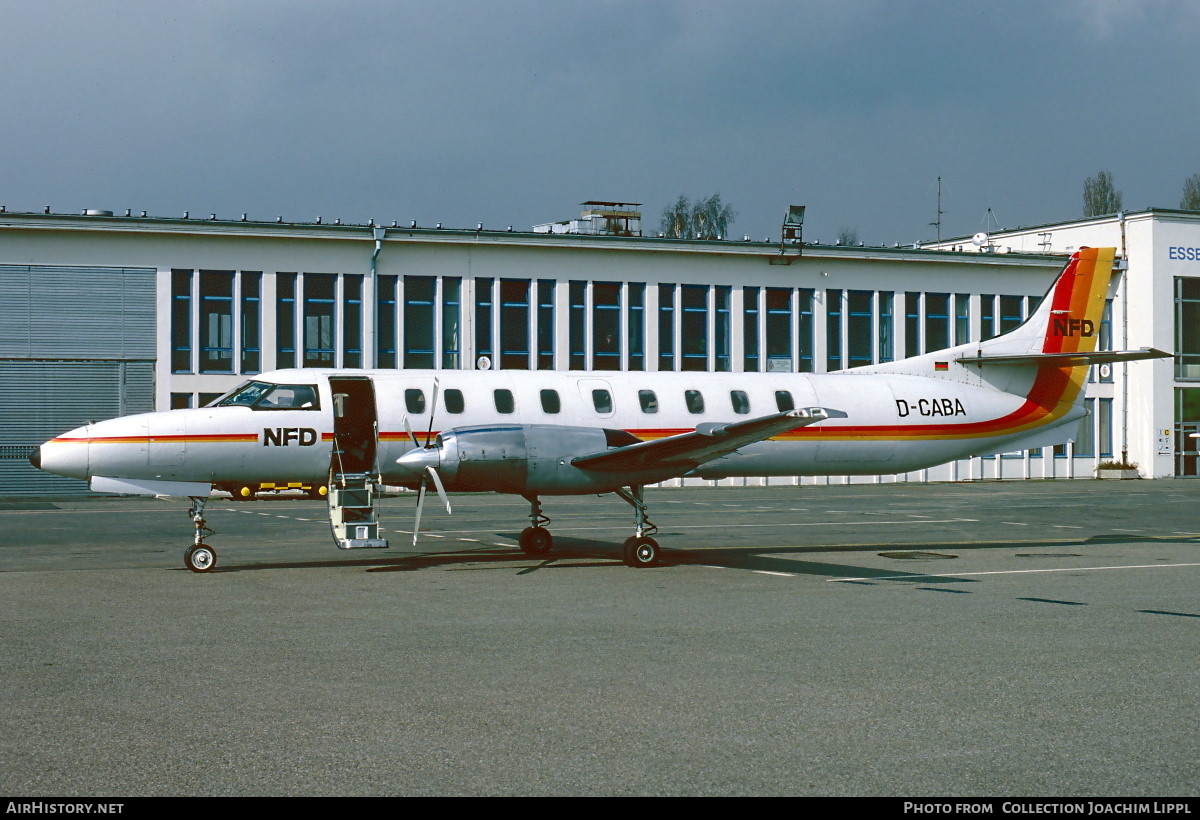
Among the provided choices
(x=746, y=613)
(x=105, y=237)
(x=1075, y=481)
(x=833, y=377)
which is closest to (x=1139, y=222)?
(x=1075, y=481)

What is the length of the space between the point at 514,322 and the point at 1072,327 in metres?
26.5

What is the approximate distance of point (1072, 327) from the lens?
1026 inches

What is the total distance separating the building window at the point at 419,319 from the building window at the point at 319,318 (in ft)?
8.93

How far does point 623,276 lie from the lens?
50.2 m

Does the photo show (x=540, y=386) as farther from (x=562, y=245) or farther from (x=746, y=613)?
(x=562, y=245)

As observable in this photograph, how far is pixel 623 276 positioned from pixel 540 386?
2872cm

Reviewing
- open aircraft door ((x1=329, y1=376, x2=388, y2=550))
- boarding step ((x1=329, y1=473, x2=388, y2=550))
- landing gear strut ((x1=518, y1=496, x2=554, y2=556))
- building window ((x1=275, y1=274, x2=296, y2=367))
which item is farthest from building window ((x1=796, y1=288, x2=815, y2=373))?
boarding step ((x1=329, y1=473, x2=388, y2=550))

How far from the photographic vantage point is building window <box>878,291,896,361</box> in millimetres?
54156

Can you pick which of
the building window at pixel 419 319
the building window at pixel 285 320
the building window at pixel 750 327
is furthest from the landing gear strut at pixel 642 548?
the building window at pixel 750 327

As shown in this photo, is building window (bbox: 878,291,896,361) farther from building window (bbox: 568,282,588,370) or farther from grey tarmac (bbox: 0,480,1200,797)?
grey tarmac (bbox: 0,480,1200,797)

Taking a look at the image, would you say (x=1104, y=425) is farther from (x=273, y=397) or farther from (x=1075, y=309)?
(x=273, y=397)

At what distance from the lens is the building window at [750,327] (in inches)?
2042

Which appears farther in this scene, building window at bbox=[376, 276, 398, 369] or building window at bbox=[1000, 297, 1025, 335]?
building window at bbox=[1000, 297, 1025, 335]

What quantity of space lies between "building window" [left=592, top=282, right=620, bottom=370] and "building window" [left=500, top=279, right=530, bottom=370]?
280cm
